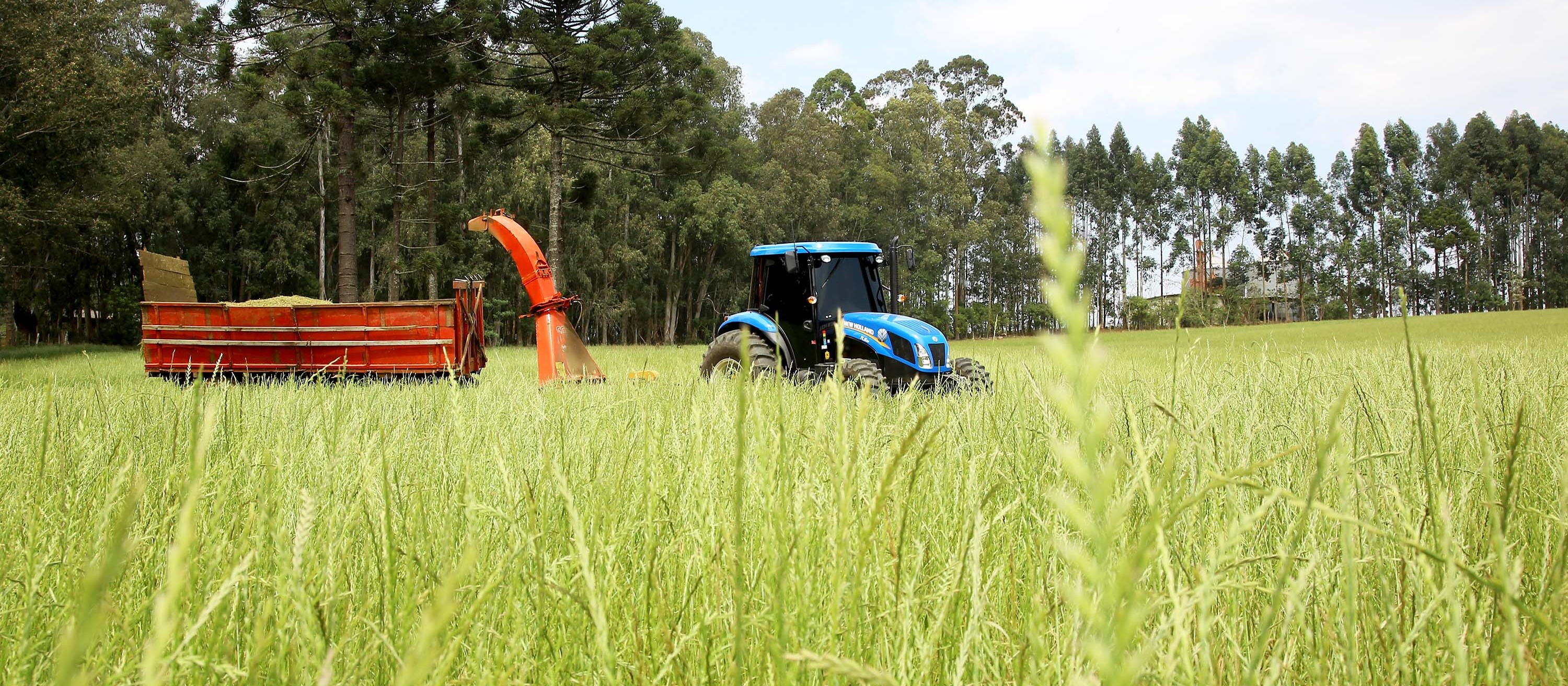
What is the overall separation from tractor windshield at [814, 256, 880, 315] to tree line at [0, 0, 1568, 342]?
3174 millimetres

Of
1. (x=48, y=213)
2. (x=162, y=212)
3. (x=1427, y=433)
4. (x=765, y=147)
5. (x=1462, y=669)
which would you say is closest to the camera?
(x=1462, y=669)

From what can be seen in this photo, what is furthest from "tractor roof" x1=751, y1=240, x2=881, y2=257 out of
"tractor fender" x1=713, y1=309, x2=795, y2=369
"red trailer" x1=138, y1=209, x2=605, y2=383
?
"red trailer" x1=138, y1=209, x2=605, y2=383

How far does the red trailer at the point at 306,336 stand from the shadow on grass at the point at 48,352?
43.0 feet

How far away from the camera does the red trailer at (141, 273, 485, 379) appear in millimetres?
9016

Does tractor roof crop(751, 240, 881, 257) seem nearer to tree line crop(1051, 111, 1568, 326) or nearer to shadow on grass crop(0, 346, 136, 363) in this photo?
shadow on grass crop(0, 346, 136, 363)

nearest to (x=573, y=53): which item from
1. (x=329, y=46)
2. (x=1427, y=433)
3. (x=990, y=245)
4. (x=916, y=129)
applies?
(x=329, y=46)

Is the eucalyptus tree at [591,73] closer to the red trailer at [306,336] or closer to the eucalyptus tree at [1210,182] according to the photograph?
the red trailer at [306,336]

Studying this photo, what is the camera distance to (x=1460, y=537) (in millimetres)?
1938

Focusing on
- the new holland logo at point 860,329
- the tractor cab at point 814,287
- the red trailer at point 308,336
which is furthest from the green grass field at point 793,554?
the red trailer at point 308,336

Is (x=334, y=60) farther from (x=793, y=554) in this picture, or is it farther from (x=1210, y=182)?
(x=1210, y=182)

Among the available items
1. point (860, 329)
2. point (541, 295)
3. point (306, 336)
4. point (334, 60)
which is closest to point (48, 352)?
point (334, 60)

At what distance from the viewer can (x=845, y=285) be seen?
8.17 m

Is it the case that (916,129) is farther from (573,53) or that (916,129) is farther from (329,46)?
(329,46)

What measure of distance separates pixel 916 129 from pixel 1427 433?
45.7m
